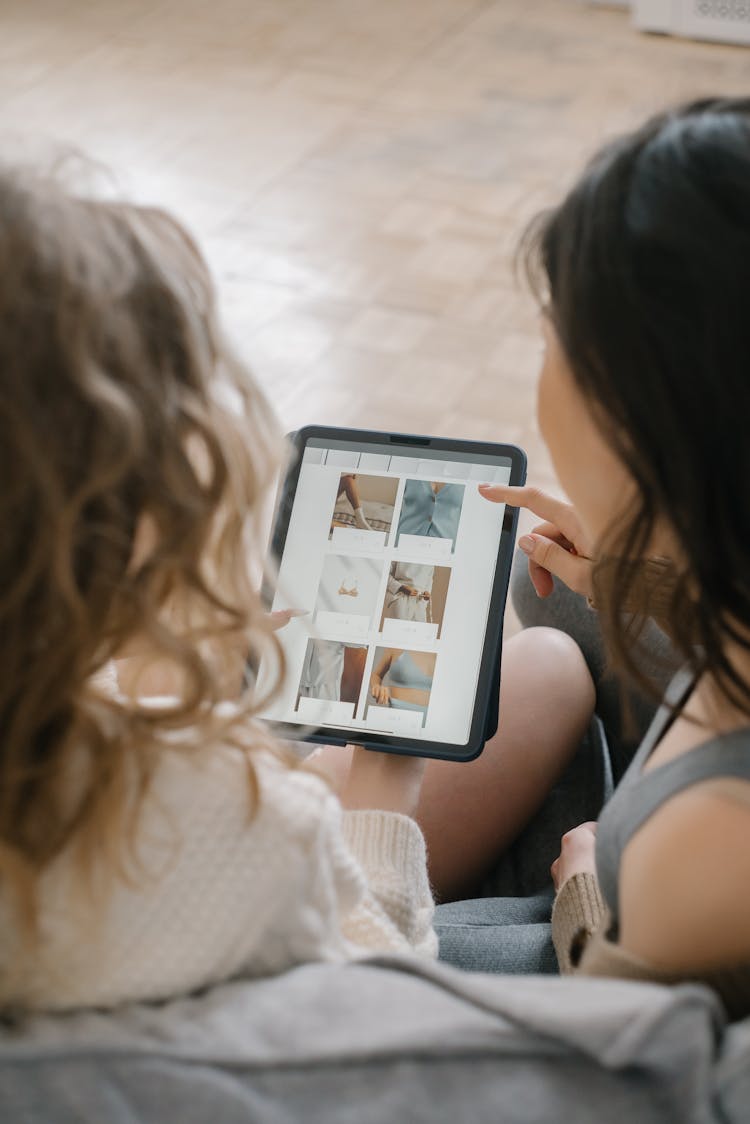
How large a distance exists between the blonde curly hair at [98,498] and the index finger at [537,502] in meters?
0.40

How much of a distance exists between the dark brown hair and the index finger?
11.4 inches

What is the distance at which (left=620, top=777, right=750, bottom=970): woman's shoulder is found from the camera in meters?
0.61

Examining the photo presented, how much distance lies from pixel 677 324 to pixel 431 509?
1.39 feet

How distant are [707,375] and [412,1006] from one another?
0.32m

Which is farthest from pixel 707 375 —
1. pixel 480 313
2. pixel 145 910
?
pixel 480 313

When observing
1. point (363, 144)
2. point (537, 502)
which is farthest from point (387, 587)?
point (363, 144)

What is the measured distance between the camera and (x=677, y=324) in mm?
595

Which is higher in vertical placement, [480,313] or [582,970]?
[582,970]

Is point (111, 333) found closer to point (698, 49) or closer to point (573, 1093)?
point (573, 1093)

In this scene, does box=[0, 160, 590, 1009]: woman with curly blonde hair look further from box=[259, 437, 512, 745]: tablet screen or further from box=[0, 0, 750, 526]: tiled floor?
box=[0, 0, 750, 526]: tiled floor

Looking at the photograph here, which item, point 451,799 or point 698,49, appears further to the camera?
point 698,49

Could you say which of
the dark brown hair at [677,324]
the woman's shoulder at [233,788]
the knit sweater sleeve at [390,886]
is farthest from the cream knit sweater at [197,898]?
the dark brown hair at [677,324]

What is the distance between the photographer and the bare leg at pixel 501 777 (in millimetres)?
1024

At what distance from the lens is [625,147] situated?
25.2 inches
